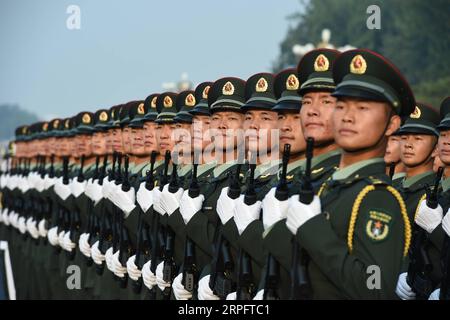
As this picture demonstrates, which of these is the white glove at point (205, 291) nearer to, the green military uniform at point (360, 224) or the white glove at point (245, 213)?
the white glove at point (245, 213)

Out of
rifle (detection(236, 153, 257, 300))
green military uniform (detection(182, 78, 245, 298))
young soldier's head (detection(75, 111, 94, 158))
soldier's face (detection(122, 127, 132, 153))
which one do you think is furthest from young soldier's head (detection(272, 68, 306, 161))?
young soldier's head (detection(75, 111, 94, 158))

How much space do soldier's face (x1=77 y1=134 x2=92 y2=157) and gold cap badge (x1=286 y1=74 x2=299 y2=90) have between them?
6.23 m

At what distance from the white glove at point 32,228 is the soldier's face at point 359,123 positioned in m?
9.53

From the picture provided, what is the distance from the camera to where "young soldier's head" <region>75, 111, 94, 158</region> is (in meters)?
11.9

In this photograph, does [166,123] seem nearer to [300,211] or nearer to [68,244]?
[68,244]

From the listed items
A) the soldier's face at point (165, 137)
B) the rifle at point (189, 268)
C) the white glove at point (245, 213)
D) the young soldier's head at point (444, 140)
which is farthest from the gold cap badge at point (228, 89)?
the white glove at point (245, 213)

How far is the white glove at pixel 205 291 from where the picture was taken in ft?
20.6

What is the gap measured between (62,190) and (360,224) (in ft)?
24.2

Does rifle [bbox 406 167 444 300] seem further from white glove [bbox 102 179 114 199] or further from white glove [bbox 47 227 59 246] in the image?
white glove [bbox 47 227 59 246]
